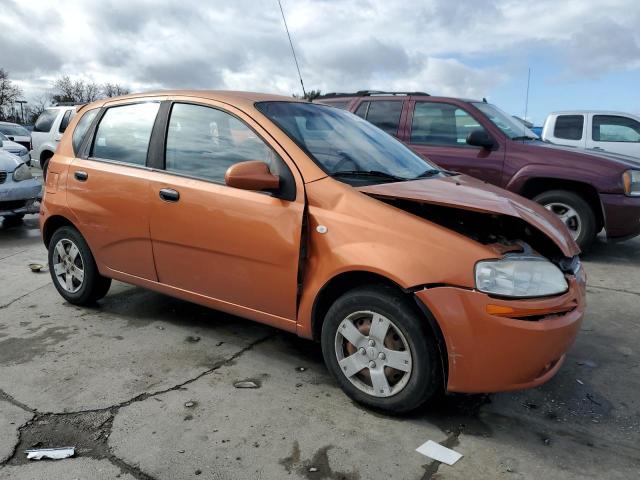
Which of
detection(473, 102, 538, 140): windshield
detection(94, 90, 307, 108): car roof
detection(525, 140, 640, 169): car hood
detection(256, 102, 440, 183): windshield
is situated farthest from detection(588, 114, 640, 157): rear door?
detection(94, 90, 307, 108): car roof

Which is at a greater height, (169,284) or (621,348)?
(169,284)

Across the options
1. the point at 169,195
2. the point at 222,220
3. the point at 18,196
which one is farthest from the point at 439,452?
the point at 18,196

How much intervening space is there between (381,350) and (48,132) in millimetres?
13037

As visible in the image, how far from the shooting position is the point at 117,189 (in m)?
3.94

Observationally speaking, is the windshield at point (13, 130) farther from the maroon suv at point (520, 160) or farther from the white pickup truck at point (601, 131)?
the white pickup truck at point (601, 131)

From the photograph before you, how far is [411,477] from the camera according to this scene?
2.43 meters

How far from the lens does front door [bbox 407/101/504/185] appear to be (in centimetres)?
646

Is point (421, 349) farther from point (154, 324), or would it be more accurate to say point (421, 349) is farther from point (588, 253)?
point (588, 253)

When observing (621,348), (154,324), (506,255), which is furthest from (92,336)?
(621,348)

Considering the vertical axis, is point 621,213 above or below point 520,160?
below

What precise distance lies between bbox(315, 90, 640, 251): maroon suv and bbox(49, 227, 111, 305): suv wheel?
407 cm

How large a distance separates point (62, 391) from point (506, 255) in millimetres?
2524

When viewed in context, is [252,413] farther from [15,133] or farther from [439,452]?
[15,133]

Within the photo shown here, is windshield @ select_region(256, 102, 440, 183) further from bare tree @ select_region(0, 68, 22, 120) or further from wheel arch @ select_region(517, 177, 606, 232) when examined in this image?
bare tree @ select_region(0, 68, 22, 120)
